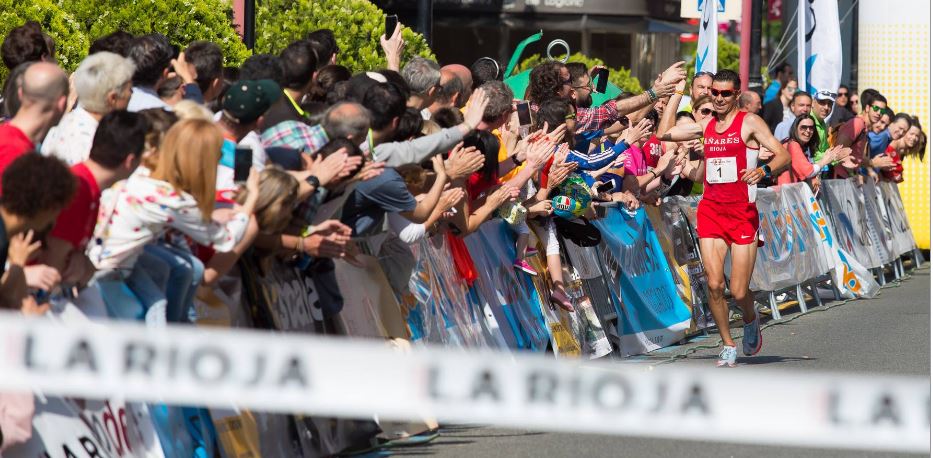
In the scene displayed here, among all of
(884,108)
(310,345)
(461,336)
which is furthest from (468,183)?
(884,108)

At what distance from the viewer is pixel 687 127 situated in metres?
13.2

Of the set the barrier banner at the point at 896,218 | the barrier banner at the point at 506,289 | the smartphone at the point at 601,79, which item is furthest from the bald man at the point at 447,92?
the barrier banner at the point at 896,218

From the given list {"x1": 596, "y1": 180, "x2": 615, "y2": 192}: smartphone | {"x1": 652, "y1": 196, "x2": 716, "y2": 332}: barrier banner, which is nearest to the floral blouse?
{"x1": 596, "y1": 180, "x2": 615, "y2": 192}: smartphone

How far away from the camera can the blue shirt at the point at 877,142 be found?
2264 centimetres

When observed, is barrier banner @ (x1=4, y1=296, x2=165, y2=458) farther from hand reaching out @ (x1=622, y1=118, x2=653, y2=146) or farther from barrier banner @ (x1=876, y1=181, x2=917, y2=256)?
barrier banner @ (x1=876, y1=181, x2=917, y2=256)

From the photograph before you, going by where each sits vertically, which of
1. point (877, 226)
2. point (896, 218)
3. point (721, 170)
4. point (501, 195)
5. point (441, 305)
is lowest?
point (896, 218)

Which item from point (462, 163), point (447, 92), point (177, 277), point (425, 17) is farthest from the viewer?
point (425, 17)

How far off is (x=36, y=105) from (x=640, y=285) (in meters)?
7.54

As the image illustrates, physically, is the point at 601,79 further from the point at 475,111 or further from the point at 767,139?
the point at 475,111

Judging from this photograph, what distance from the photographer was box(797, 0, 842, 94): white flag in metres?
21.9

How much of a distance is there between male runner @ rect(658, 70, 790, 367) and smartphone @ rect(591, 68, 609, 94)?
1.50 meters

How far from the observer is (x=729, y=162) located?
42.4 feet

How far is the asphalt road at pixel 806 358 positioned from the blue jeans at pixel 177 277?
171cm

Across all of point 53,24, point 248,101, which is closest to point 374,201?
point 248,101
